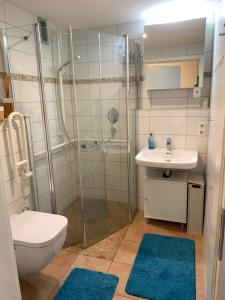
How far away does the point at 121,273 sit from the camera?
1922 mm

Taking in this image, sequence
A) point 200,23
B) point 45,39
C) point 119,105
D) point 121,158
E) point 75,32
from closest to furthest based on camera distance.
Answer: point 75,32 → point 45,39 → point 200,23 → point 119,105 → point 121,158

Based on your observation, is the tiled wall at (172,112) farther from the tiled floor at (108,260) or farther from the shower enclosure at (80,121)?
the tiled floor at (108,260)

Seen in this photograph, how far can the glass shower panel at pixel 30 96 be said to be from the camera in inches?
77.7

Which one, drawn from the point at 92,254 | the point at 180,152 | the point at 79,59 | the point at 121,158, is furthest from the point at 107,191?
the point at 79,59

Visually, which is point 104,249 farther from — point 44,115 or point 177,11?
point 177,11

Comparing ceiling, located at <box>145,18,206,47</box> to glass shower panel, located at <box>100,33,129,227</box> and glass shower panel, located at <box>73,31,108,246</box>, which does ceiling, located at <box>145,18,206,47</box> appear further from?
glass shower panel, located at <box>73,31,108,246</box>

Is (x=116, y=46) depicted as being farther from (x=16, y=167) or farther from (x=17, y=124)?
(x=16, y=167)

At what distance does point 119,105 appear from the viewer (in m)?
2.44

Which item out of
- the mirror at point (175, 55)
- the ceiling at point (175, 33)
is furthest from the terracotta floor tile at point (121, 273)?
the ceiling at point (175, 33)

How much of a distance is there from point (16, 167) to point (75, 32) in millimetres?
1242

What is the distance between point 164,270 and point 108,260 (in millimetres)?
505

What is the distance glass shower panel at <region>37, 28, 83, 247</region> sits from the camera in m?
2.07

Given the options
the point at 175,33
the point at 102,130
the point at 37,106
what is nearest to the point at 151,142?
the point at 102,130

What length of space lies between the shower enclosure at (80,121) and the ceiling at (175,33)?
0.68 ft
